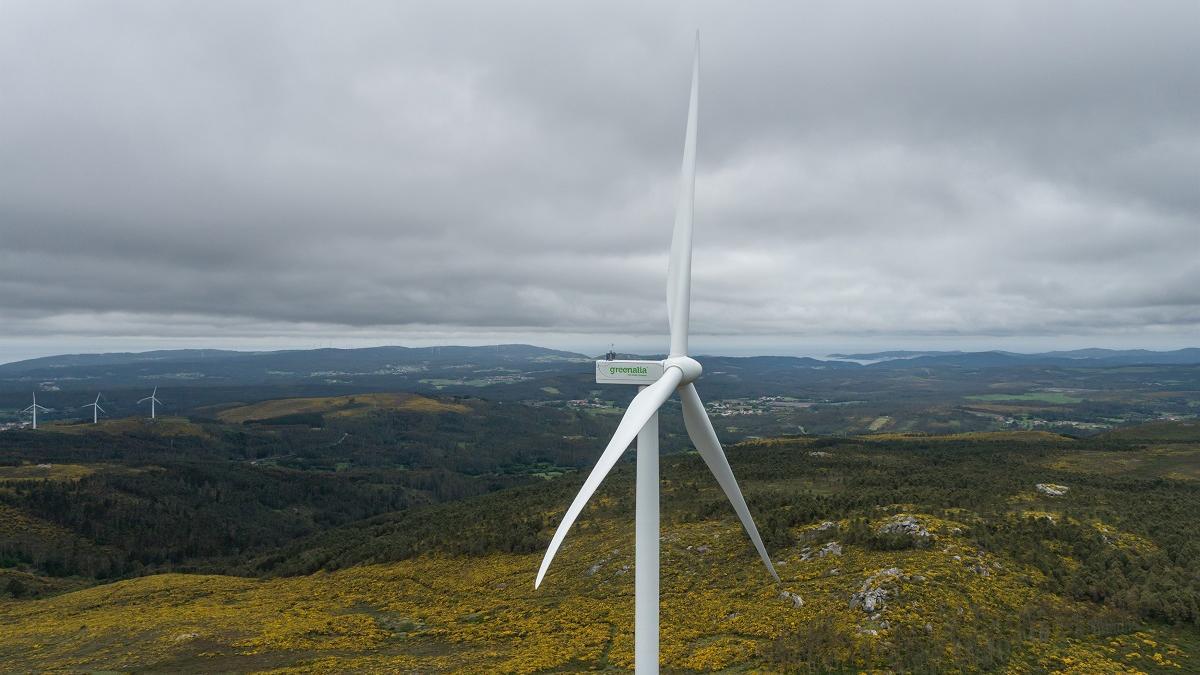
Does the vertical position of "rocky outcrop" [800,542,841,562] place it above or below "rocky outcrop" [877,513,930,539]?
below

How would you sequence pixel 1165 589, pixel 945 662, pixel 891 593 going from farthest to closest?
pixel 891 593 → pixel 1165 589 → pixel 945 662

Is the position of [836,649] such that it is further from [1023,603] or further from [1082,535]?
[1082,535]

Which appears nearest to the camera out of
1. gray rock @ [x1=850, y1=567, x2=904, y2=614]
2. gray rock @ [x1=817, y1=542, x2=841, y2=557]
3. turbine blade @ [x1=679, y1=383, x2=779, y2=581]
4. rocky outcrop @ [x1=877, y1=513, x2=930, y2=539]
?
turbine blade @ [x1=679, y1=383, x2=779, y2=581]

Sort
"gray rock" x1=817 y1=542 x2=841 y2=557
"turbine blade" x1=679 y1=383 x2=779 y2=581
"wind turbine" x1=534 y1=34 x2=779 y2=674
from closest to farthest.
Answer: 1. "wind turbine" x1=534 y1=34 x2=779 y2=674
2. "turbine blade" x1=679 y1=383 x2=779 y2=581
3. "gray rock" x1=817 y1=542 x2=841 y2=557

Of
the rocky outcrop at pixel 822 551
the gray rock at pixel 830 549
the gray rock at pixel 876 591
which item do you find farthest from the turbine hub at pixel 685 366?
the gray rock at pixel 830 549

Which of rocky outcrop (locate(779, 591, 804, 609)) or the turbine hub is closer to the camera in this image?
the turbine hub

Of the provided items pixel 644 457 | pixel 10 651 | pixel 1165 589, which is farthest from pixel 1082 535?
pixel 10 651

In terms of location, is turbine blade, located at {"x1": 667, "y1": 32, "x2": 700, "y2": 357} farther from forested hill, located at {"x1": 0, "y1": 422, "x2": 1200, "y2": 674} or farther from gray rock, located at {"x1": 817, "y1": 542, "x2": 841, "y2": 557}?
gray rock, located at {"x1": 817, "y1": 542, "x2": 841, "y2": 557}

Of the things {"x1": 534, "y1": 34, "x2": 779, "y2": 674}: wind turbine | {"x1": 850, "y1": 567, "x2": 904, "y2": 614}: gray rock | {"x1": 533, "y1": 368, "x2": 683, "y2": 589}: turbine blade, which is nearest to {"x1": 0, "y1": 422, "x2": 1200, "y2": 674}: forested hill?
{"x1": 850, "y1": 567, "x2": 904, "y2": 614}: gray rock

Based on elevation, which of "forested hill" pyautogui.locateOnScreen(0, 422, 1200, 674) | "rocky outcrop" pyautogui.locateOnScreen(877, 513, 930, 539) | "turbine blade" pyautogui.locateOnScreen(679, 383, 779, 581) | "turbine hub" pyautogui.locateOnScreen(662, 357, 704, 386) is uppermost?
"turbine hub" pyautogui.locateOnScreen(662, 357, 704, 386)
